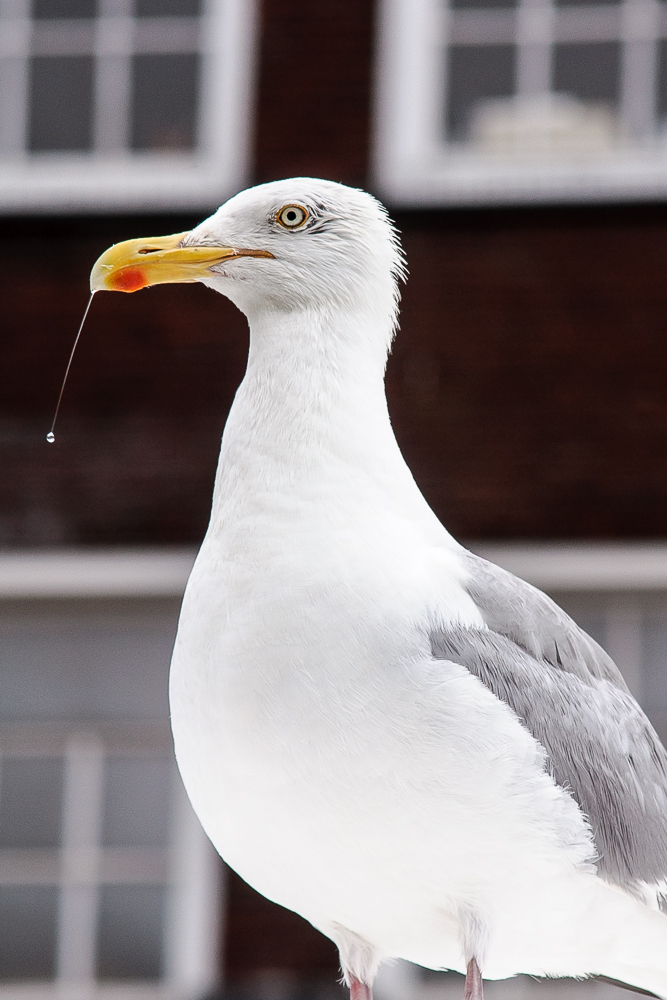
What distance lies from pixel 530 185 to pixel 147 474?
2053 mm

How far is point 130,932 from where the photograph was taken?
6859 mm

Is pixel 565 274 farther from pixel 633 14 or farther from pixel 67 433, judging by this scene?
pixel 67 433

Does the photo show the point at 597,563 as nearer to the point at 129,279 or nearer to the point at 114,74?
the point at 114,74

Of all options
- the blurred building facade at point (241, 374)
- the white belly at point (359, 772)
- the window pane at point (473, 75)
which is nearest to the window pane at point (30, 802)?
the blurred building facade at point (241, 374)

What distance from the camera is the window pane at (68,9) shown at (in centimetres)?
738

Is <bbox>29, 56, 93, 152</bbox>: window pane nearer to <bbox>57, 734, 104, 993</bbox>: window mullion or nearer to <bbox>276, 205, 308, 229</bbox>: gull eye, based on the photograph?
<bbox>57, 734, 104, 993</bbox>: window mullion

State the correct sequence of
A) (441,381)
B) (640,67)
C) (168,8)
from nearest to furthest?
(441,381) < (640,67) < (168,8)

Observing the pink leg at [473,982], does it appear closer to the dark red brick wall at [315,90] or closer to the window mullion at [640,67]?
the dark red brick wall at [315,90]

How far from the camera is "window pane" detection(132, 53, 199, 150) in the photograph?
722cm

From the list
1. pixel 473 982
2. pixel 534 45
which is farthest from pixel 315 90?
pixel 473 982

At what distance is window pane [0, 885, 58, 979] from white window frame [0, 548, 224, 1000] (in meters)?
0.04

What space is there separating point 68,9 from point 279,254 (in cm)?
557

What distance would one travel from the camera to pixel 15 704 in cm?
687

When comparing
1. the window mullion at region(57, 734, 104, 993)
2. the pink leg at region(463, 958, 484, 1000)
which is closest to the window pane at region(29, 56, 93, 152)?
the window mullion at region(57, 734, 104, 993)
